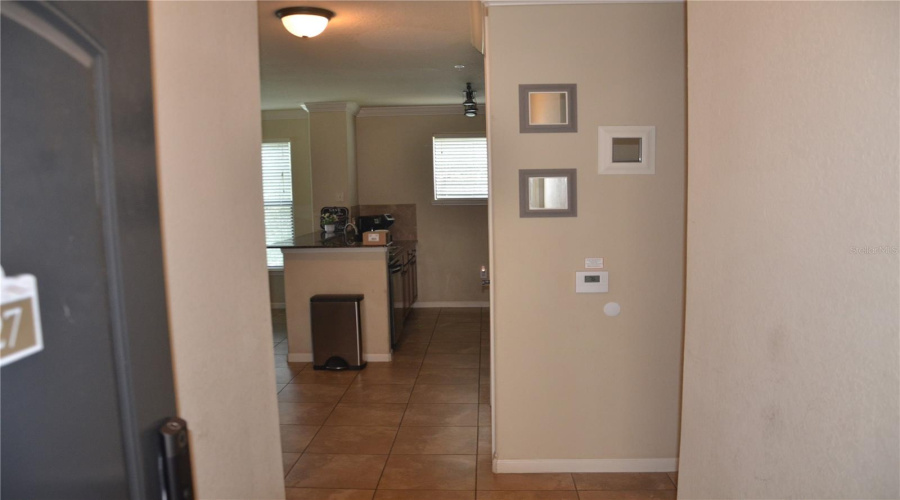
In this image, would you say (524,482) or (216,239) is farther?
(524,482)

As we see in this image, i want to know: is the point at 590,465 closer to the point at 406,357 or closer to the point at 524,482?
the point at 524,482

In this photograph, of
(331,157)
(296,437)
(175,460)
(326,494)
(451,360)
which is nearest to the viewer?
(175,460)

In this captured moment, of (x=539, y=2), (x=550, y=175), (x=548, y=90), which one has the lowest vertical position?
(x=550, y=175)

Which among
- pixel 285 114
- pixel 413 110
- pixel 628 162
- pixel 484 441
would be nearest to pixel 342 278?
pixel 484 441

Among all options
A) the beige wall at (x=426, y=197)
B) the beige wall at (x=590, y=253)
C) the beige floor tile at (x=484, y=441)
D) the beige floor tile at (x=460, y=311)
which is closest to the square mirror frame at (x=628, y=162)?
the beige wall at (x=590, y=253)

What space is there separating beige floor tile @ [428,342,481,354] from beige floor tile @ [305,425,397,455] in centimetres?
208

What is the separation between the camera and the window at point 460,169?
8391mm

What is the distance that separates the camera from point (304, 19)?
3711 mm

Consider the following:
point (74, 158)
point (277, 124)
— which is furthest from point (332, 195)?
point (74, 158)

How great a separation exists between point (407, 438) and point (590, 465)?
1.24 metres

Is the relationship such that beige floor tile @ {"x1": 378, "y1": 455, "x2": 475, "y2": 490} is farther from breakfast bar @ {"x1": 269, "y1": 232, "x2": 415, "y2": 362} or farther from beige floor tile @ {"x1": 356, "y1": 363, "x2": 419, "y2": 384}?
breakfast bar @ {"x1": 269, "y1": 232, "x2": 415, "y2": 362}

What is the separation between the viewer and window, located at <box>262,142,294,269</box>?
8719 millimetres

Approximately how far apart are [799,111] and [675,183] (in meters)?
2.03

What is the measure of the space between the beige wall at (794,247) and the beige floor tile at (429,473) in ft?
6.37
